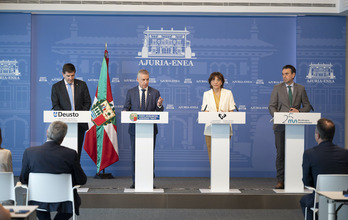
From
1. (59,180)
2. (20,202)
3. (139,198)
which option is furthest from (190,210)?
(59,180)

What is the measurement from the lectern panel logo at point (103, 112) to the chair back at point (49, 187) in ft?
12.1

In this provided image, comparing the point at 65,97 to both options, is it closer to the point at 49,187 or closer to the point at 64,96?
the point at 64,96

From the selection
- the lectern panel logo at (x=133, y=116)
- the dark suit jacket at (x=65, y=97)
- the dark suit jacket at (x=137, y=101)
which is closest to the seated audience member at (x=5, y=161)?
the lectern panel logo at (x=133, y=116)

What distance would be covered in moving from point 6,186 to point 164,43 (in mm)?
5089

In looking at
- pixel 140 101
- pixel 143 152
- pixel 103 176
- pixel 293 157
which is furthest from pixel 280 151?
pixel 103 176

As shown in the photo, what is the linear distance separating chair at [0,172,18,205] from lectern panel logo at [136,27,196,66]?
4.83m

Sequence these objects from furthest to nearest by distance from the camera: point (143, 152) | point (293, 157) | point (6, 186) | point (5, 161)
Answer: point (293, 157)
point (143, 152)
point (5, 161)
point (6, 186)

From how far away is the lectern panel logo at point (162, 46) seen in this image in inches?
343

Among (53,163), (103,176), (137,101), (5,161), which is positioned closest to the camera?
Result: (53,163)

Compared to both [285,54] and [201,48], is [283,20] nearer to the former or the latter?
[285,54]

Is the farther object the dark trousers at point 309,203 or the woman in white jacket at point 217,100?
the woman in white jacket at point 217,100

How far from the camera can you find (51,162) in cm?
432

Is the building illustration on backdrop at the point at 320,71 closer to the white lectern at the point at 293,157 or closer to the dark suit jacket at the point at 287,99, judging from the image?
the dark suit jacket at the point at 287,99

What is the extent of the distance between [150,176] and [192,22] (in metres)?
3.35
